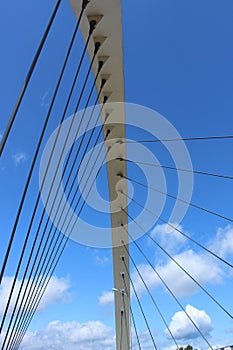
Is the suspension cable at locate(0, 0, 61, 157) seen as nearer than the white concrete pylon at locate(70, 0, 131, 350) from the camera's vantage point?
Yes

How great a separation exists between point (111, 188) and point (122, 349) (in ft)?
19.7

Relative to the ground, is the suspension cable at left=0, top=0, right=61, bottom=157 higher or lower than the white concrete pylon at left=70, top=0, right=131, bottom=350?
lower

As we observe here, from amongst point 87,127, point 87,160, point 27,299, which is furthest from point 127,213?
point 27,299

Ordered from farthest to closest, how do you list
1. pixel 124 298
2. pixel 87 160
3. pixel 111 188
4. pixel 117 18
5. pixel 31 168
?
pixel 124 298
pixel 111 188
pixel 87 160
pixel 117 18
pixel 31 168

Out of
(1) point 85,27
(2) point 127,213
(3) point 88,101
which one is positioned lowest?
(2) point 127,213

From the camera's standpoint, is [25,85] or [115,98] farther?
[115,98]

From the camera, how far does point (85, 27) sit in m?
5.23

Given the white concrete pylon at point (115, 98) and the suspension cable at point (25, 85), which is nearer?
the suspension cable at point (25, 85)

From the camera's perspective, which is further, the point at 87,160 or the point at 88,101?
the point at 87,160

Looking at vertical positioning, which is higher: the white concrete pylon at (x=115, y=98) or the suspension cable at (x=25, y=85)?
the white concrete pylon at (x=115, y=98)

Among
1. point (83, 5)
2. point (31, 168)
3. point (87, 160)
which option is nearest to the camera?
point (31, 168)

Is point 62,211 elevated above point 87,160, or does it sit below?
below

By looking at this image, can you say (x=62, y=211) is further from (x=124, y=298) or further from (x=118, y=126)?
(x=124, y=298)

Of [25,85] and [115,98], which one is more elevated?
[115,98]
